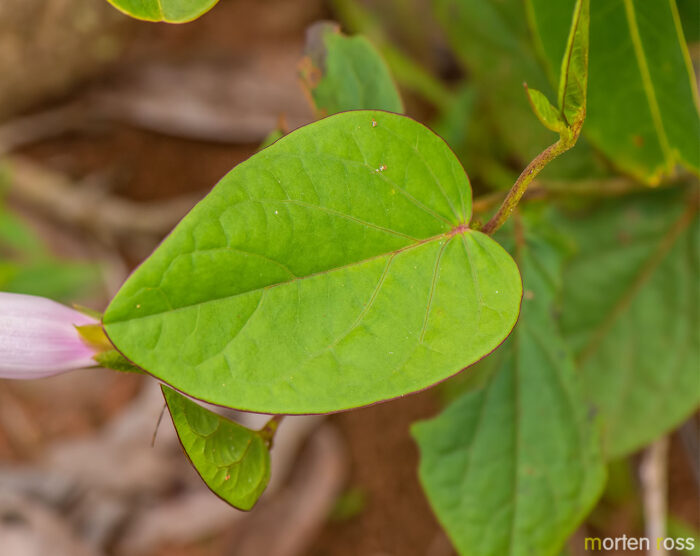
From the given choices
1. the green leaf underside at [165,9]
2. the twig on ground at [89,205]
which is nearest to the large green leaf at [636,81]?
the green leaf underside at [165,9]

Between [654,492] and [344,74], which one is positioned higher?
[344,74]

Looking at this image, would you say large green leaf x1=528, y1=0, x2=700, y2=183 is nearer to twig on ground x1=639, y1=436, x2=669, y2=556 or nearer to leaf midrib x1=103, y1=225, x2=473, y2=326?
leaf midrib x1=103, y1=225, x2=473, y2=326

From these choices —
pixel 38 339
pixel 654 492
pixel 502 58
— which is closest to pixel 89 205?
pixel 502 58

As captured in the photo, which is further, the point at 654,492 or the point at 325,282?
the point at 654,492

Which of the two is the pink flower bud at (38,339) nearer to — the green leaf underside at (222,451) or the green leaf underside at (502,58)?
the green leaf underside at (222,451)

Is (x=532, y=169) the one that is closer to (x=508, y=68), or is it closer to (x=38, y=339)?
(x=38, y=339)

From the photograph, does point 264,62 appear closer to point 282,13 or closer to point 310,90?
point 282,13
